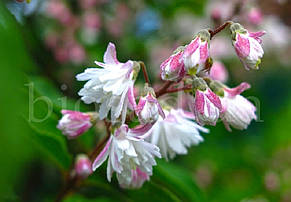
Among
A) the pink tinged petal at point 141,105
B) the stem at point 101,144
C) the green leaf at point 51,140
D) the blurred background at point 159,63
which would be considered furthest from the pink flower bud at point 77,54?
the pink tinged petal at point 141,105

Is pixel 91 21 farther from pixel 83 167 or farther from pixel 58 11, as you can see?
pixel 83 167

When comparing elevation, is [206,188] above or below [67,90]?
below

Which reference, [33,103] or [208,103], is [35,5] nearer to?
[33,103]

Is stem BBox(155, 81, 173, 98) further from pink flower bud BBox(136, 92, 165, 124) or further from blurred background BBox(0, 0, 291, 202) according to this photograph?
blurred background BBox(0, 0, 291, 202)

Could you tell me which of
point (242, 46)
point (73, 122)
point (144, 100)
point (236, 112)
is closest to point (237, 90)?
point (236, 112)

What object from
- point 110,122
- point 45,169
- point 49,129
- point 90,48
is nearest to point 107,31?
point 90,48

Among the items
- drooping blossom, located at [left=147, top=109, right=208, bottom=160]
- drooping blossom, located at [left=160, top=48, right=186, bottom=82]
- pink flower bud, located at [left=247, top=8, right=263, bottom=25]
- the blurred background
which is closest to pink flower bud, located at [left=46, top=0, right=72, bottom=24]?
the blurred background
